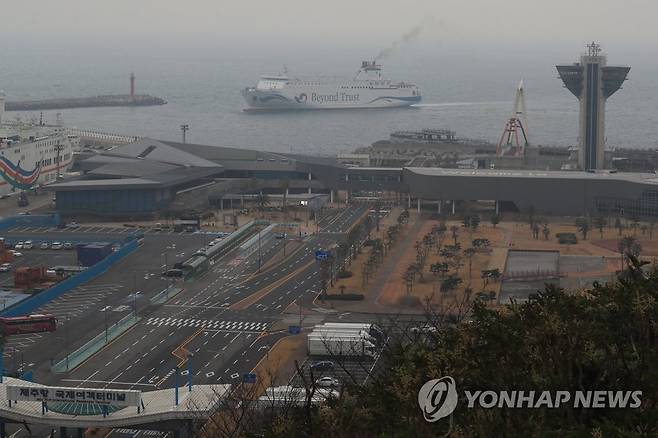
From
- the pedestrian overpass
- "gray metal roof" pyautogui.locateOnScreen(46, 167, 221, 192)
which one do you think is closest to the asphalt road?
the pedestrian overpass

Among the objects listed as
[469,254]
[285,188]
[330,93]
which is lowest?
[469,254]

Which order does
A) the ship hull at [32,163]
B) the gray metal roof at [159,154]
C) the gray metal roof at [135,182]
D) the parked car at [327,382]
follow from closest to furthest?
the parked car at [327,382], the gray metal roof at [135,182], the ship hull at [32,163], the gray metal roof at [159,154]

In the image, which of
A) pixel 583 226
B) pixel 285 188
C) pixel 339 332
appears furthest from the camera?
pixel 285 188

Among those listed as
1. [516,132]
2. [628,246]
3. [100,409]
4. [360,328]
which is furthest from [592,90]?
[100,409]

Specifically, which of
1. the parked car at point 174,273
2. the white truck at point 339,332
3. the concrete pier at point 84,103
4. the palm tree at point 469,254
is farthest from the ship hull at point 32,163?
the concrete pier at point 84,103

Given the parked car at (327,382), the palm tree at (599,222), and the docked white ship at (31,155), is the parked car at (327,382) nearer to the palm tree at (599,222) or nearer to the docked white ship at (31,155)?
the palm tree at (599,222)

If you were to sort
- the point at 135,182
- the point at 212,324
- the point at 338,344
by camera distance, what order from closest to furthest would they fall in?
the point at 338,344, the point at 212,324, the point at 135,182

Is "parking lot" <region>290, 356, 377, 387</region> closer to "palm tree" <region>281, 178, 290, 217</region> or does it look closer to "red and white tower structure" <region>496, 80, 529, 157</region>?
"palm tree" <region>281, 178, 290, 217</region>

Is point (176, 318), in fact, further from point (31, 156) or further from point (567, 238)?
point (31, 156)
